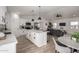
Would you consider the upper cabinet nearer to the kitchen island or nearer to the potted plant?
the kitchen island

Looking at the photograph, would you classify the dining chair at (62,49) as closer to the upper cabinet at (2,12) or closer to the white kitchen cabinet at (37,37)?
the white kitchen cabinet at (37,37)

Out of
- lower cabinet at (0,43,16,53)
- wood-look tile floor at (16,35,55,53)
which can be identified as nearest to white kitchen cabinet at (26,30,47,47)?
wood-look tile floor at (16,35,55,53)

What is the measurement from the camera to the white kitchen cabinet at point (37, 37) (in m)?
1.43

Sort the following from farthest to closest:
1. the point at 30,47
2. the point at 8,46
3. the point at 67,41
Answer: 1. the point at 67,41
2. the point at 30,47
3. the point at 8,46

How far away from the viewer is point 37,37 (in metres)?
1.43

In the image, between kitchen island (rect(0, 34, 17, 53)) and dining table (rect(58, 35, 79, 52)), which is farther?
dining table (rect(58, 35, 79, 52))

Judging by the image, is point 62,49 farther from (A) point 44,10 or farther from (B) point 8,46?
(B) point 8,46

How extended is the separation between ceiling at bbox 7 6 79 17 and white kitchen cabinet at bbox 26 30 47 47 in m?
0.34

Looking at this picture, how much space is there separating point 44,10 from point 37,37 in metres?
0.52

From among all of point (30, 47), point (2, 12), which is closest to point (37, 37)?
point (30, 47)

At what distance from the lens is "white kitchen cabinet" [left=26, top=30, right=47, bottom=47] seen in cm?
143

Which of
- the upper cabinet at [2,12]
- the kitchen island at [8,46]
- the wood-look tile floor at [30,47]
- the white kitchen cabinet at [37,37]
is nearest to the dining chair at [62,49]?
the wood-look tile floor at [30,47]
